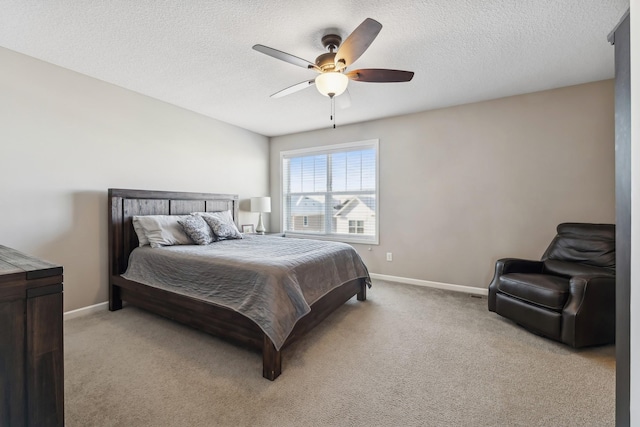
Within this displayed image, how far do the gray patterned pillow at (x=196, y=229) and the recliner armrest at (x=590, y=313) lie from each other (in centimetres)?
348

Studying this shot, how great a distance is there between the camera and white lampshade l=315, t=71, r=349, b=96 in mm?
1992

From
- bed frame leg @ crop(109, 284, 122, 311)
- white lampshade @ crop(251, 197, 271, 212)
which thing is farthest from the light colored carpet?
white lampshade @ crop(251, 197, 271, 212)

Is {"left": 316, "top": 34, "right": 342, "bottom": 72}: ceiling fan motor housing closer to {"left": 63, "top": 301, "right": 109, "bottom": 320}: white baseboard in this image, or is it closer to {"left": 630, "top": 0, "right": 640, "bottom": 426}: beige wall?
{"left": 630, "top": 0, "right": 640, "bottom": 426}: beige wall

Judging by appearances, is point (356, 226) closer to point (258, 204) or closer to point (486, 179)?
point (258, 204)

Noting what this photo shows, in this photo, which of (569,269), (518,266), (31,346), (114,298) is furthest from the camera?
Answer: (114,298)

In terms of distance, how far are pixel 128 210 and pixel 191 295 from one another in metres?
1.49

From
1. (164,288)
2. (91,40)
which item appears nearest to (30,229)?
(164,288)

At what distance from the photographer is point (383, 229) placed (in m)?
4.09

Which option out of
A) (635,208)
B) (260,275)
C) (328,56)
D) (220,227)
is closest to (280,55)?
(328,56)

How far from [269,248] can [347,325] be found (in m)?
1.10

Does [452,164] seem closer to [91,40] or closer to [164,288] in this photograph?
[164,288]

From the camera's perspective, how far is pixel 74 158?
8.77 ft

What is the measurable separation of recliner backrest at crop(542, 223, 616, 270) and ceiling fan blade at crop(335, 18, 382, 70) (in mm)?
2831

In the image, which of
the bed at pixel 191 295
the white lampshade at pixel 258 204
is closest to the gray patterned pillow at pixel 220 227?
the bed at pixel 191 295
